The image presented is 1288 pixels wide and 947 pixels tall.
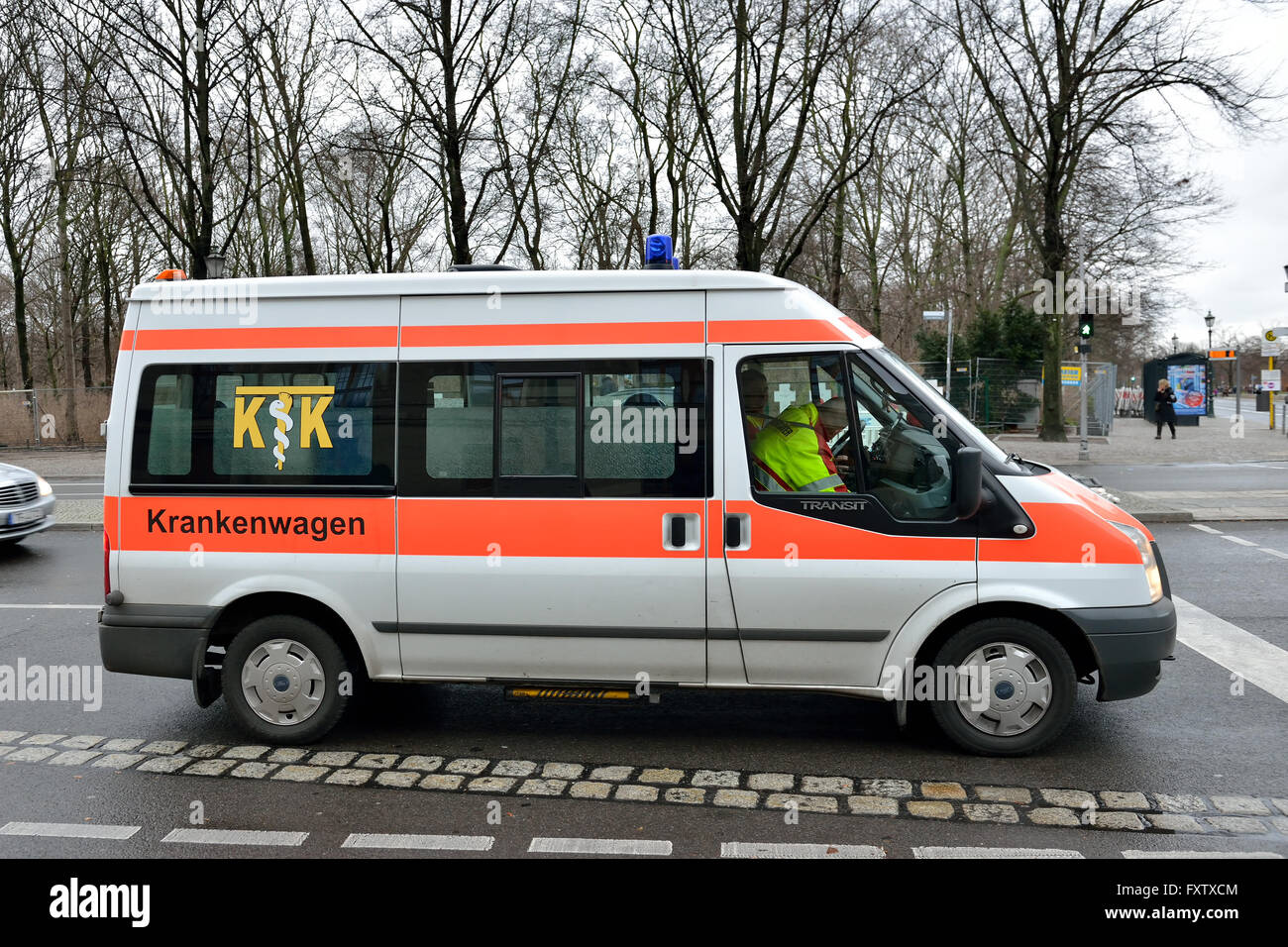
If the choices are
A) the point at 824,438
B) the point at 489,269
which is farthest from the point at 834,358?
the point at 489,269

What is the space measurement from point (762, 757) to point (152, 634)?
10.5 feet

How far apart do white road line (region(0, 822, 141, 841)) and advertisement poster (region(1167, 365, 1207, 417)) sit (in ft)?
131

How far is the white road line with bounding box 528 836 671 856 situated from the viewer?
4.18 metres

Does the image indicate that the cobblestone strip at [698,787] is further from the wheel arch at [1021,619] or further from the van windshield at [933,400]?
the van windshield at [933,400]

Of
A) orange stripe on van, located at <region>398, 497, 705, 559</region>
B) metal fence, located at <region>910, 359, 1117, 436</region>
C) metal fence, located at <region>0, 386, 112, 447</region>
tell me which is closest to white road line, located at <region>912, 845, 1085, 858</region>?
orange stripe on van, located at <region>398, 497, 705, 559</region>

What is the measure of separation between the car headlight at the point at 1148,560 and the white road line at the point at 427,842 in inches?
128

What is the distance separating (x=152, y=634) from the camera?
5.48m

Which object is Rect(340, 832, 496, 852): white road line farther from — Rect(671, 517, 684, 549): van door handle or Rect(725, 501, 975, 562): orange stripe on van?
Rect(725, 501, 975, 562): orange stripe on van

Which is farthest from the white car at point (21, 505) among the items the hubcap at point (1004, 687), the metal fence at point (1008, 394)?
the metal fence at point (1008, 394)

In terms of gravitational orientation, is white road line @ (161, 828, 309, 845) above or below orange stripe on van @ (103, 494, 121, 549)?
below

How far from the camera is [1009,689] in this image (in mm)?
5070

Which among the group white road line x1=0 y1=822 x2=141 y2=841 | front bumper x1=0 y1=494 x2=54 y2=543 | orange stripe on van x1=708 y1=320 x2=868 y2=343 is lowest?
white road line x1=0 y1=822 x2=141 y2=841

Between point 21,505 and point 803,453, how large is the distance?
34.9 ft
